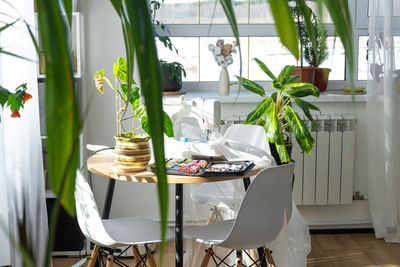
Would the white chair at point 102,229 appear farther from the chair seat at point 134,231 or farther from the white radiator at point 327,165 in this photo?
the white radiator at point 327,165

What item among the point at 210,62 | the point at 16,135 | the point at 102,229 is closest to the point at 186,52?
the point at 210,62

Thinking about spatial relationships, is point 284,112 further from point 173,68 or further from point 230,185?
point 173,68

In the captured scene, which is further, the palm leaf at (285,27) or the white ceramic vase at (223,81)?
the white ceramic vase at (223,81)

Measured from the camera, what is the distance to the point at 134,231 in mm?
2418

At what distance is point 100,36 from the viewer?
3346mm

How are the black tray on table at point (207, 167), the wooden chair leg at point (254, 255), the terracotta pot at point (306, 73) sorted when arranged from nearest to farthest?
1. the black tray on table at point (207, 167)
2. the wooden chair leg at point (254, 255)
3. the terracotta pot at point (306, 73)

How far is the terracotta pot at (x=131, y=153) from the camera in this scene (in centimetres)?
229

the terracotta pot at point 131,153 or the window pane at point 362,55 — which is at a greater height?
the window pane at point 362,55

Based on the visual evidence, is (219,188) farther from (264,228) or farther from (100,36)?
(100,36)

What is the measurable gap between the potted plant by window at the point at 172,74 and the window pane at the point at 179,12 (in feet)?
1.32

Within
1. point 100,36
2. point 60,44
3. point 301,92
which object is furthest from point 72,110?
point 100,36

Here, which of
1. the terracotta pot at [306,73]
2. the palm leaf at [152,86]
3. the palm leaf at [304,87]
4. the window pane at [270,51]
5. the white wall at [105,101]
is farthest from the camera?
the window pane at [270,51]

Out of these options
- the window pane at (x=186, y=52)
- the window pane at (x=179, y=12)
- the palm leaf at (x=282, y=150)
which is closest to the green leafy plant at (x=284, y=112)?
the palm leaf at (x=282, y=150)

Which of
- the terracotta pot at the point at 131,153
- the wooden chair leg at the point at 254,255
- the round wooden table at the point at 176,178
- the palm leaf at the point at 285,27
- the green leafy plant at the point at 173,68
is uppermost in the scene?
the green leafy plant at the point at 173,68
